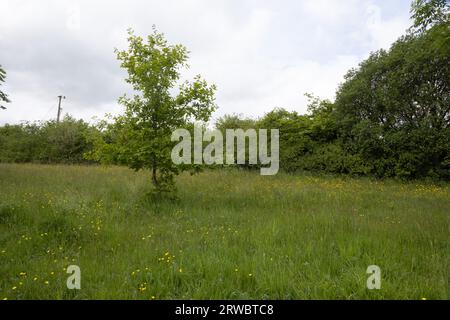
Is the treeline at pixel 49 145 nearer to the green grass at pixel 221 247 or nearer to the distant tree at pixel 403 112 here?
the green grass at pixel 221 247

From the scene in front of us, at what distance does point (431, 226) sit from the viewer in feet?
20.2

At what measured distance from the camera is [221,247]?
5.04 m

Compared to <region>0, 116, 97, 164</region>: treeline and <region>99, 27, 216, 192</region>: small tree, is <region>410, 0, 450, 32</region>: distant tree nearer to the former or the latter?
<region>99, 27, 216, 192</region>: small tree

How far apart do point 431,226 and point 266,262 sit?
408 cm

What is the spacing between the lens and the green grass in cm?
379

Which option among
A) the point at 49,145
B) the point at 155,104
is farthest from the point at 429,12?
the point at 49,145

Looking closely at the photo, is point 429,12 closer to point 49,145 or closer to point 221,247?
point 221,247

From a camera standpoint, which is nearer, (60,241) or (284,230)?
(60,241)

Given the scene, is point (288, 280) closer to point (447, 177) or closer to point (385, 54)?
point (447, 177)

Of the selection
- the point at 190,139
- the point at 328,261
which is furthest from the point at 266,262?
the point at 190,139

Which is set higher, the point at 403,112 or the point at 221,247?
the point at 403,112

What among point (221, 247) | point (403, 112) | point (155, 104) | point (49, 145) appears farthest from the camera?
point (49, 145)

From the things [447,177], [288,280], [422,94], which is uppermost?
[422,94]

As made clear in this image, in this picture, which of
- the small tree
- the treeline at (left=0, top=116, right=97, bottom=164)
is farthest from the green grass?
the treeline at (left=0, top=116, right=97, bottom=164)
